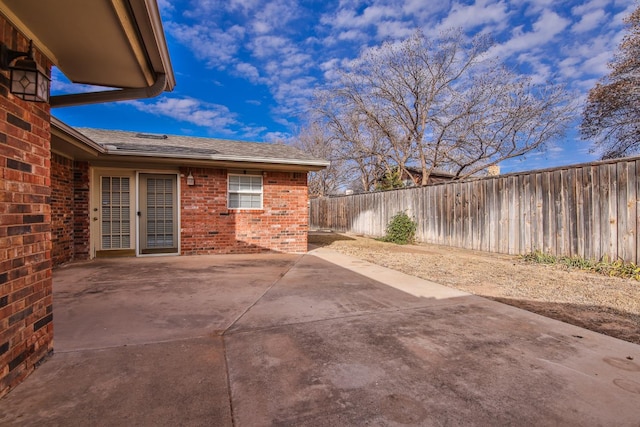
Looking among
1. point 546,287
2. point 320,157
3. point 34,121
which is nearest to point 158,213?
point 34,121

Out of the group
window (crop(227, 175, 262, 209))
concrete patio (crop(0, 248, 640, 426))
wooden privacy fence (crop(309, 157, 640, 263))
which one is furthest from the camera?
window (crop(227, 175, 262, 209))

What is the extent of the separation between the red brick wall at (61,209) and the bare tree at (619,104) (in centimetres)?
1711

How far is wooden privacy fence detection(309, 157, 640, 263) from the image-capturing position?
5480 mm

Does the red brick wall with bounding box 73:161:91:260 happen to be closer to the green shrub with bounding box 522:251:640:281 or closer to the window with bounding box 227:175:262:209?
the window with bounding box 227:175:262:209

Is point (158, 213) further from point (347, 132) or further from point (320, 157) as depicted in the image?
point (320, 157)

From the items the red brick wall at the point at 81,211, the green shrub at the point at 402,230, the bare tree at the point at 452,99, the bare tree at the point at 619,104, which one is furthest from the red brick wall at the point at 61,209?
the bare tree at the point at 619,104

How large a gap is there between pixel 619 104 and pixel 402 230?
948cm

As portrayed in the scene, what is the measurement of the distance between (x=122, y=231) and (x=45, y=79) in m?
6.06

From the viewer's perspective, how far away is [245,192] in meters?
7.91

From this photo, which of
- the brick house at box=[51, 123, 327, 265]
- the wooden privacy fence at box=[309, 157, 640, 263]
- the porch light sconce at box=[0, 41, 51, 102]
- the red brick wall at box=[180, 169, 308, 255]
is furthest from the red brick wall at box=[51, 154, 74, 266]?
the wooden privacy fence at box=[309, 157, 640, 263]

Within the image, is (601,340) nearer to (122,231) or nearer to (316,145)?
(122,231)

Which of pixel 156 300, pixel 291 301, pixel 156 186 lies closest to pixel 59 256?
pixel 156 186

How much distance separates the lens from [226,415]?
63.1 inches

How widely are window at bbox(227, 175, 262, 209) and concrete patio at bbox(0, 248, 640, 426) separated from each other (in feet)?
13.6
